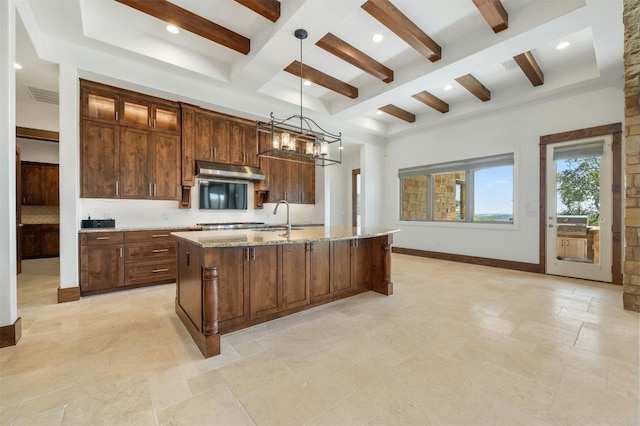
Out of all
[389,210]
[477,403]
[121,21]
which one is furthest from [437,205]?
[121,21]

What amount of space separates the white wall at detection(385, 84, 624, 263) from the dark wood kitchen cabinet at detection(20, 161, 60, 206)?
28.8 ft

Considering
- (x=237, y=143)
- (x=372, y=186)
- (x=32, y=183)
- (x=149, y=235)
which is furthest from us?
(x=372, y=186)

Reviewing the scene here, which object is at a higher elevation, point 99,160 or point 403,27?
point 403,27

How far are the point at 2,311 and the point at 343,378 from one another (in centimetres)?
281

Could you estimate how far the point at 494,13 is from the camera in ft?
9.50

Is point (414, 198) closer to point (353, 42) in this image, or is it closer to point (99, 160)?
point (353, 42)

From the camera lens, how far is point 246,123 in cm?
509

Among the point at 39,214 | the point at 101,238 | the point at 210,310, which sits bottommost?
the point at 210,310

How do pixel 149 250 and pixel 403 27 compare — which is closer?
pixel 403 27

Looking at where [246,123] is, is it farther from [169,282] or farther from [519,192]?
[519,192]

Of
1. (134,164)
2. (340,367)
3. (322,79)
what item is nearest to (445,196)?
(322,79)

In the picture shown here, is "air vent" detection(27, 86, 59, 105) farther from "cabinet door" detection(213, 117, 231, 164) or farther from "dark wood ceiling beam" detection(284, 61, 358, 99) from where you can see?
"dark wood ceiling beam" detection(284, 61, 358, 99)

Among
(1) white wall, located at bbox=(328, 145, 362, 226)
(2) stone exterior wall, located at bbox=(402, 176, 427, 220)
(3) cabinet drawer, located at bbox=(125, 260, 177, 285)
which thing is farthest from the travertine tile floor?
(1) white wall, located at bbox=(328, 145, 362, 226)

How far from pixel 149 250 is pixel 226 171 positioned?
1.72 m
